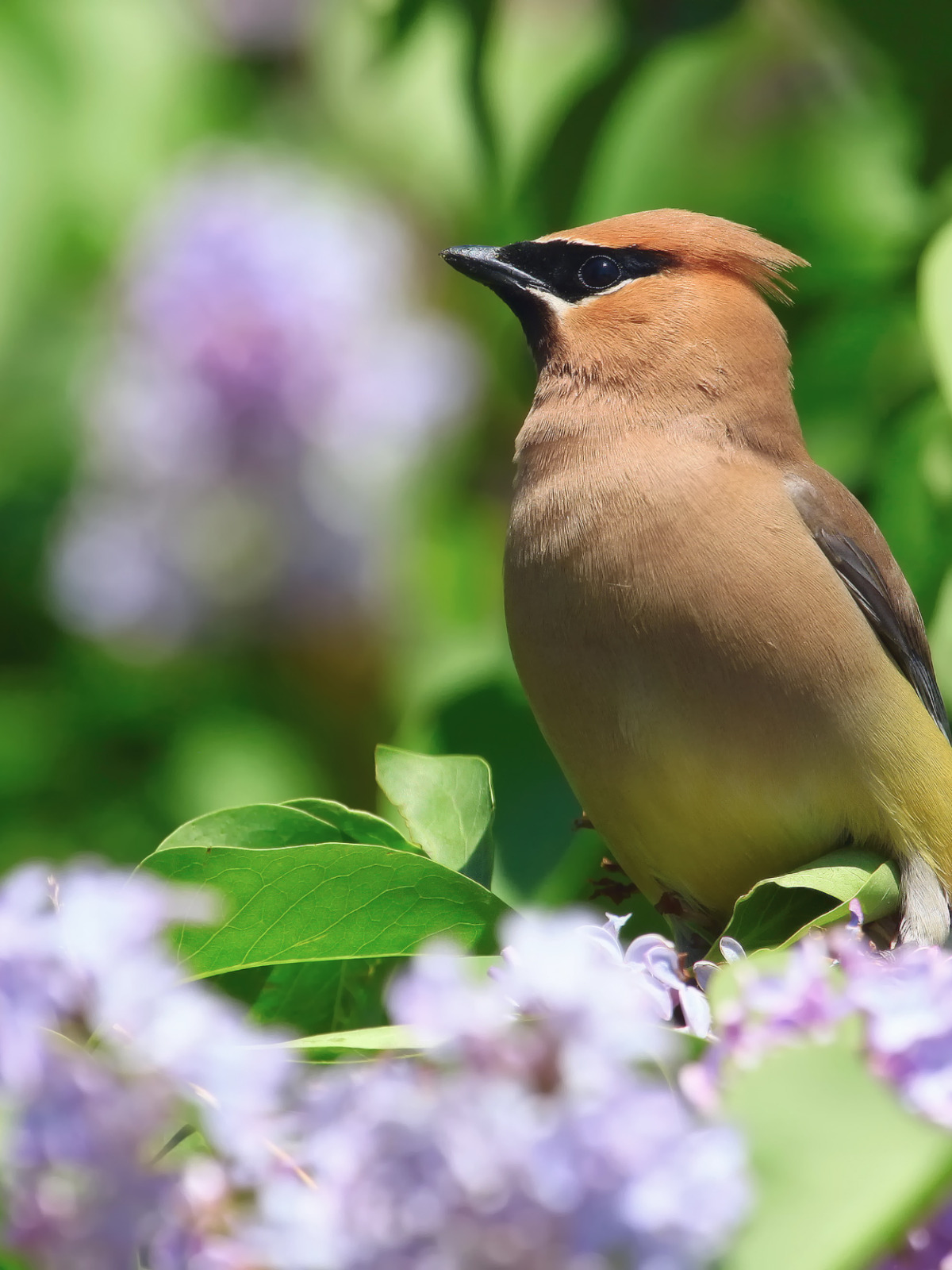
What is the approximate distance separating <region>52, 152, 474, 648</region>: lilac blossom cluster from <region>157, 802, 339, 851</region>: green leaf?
289 cm

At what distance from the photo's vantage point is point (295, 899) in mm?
2275

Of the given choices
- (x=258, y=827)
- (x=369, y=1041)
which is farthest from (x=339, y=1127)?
(x=258, y=827)

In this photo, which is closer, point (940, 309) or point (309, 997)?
point (309, 997)

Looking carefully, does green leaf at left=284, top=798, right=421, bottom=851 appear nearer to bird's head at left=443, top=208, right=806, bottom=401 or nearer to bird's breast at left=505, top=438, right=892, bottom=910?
bird's breast at left=505, top=438, right=892, bottom=910

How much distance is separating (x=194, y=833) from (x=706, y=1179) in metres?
1.42

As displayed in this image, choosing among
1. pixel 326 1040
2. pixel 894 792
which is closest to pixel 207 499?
pixel 894 792

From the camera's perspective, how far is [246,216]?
5578 millimetres

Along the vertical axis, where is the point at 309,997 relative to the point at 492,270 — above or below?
below

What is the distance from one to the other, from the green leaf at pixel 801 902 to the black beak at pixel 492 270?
4.84ft

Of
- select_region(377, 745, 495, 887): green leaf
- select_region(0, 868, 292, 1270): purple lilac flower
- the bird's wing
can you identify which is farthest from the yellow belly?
select_region(0, 868, 292, 1270): purple lilac flower

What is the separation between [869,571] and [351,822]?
1347 millimetres

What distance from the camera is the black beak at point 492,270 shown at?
12.4 ft

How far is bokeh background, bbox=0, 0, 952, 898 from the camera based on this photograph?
17.4 ft

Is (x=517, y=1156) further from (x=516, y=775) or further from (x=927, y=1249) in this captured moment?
(x=516, y=775)
